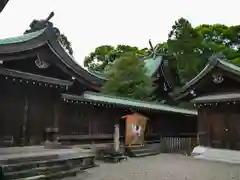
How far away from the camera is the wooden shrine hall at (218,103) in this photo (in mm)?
17438

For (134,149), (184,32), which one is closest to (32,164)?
(134,149)

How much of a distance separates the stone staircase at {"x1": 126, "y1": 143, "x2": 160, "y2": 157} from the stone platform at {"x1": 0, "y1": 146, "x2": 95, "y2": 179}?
7.06 meters

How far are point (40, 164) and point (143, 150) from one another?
11049 millimetres

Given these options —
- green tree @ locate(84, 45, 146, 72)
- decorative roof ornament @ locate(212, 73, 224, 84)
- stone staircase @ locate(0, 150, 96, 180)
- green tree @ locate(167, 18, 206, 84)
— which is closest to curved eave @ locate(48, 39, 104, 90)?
stone staircase @ locate(0, 150, 96, 180)

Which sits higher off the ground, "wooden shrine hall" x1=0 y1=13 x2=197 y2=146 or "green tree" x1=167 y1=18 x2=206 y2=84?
"green tree" x1=167 y1=18 x2=206 y2=84

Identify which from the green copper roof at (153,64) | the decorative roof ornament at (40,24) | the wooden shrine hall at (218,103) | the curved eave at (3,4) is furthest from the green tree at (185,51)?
the curved eave at (3,4)

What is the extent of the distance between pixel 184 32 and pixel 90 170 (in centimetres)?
2271

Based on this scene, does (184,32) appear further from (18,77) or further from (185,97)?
(18,77)

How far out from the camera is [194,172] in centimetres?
1272

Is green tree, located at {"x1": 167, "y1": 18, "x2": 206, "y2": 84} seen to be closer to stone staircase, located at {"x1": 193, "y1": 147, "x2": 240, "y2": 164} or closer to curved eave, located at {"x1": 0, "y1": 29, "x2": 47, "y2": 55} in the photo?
stone staircase, located at {"x1": 193, "y1": 147, "x2": 240, "y2": 164}

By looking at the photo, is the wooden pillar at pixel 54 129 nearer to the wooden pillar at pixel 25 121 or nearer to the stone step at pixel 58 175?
the wooden pillar at pixel 25 121

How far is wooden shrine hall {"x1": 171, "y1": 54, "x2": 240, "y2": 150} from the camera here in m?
17.4

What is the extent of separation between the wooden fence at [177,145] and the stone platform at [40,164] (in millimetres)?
11740

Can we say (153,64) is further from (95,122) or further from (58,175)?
(58,175)
